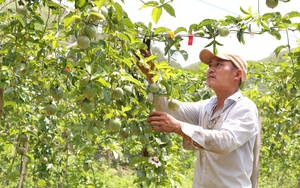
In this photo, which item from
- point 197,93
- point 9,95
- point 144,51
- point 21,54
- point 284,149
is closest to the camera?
point 144,51

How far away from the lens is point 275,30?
189 cm

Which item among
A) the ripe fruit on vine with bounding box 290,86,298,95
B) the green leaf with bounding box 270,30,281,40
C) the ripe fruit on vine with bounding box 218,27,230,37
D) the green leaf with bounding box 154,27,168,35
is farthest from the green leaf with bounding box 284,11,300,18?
the ripe fruit on vine with bounding box 290,86,298,95

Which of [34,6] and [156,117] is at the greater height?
[34,6]

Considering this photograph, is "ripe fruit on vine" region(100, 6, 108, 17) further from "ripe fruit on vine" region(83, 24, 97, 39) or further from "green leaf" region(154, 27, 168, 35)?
"green leaf" region(154, 27, 168, 35)

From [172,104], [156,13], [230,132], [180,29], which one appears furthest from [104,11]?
[230,132]

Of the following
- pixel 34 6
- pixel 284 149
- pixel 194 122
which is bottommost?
pixel 284 149

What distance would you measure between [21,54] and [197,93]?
1.01 meters

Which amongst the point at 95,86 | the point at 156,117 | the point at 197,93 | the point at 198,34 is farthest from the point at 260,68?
the point at 95,86

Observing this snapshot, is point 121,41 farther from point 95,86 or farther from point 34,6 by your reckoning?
point 34,6

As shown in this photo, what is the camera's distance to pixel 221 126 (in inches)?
71.9

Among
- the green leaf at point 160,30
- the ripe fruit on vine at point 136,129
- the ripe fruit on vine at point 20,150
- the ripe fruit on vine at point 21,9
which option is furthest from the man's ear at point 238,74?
the ripe fruit on vine at point 20,150

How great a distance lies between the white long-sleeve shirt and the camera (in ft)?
5.48

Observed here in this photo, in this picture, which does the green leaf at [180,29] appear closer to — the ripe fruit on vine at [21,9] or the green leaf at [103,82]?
the green leaf at [103,82]

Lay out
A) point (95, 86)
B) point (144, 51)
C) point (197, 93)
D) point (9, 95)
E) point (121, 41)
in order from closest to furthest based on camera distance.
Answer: point (95, 86) < point (121, 41) < point (144, 51) < point (9, 95) < point (197, 93)
